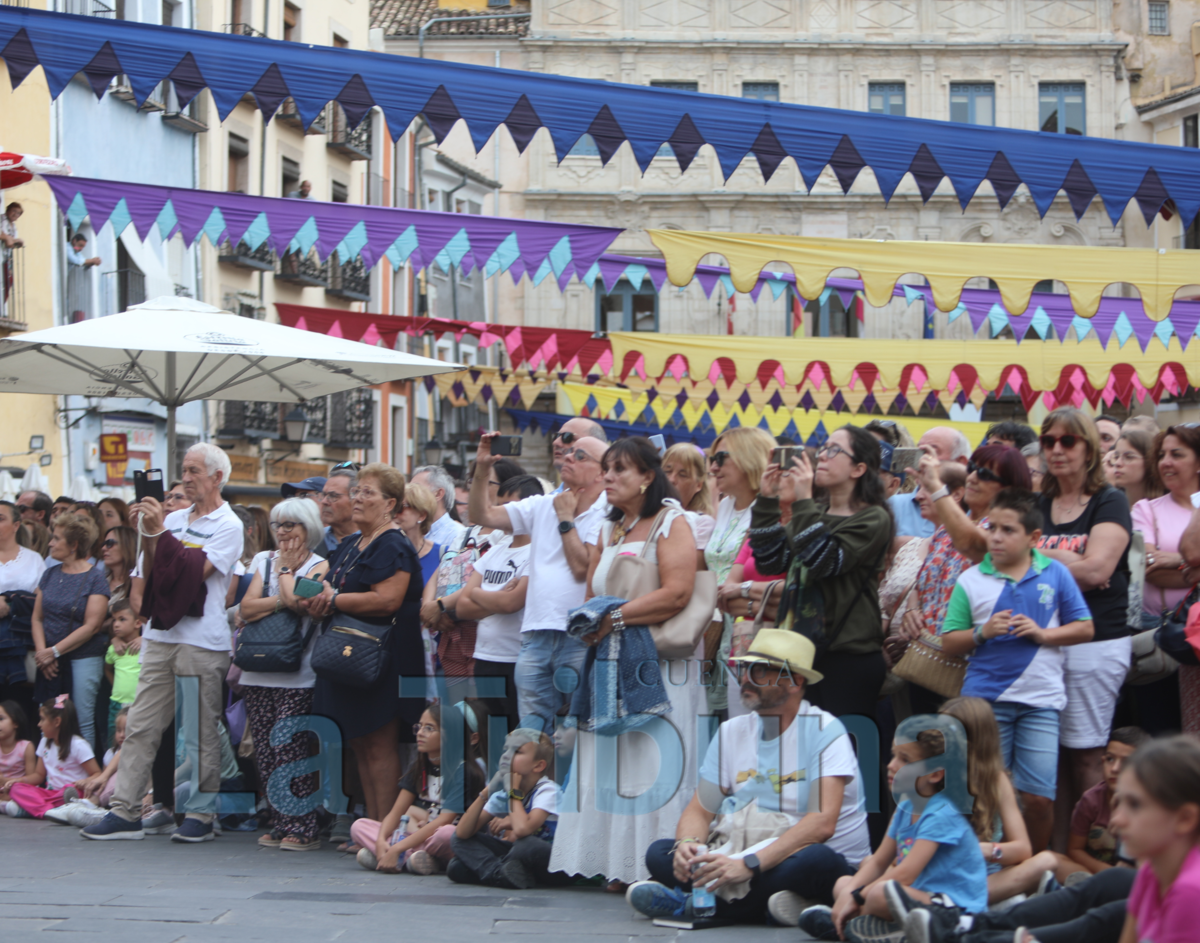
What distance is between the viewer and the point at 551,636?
6918 mm

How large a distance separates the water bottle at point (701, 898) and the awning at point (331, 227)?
4.46 metres

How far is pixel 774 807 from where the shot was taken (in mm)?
5867

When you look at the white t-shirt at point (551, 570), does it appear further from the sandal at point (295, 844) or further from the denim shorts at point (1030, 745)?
the denim shorts at point (1030, 745)

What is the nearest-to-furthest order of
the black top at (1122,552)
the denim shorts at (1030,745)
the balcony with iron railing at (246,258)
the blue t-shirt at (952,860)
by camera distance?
the blue t-shirt at (952,860)
the denim shorts at (1030,745)
the black top at (1122,552)
the balcony with iron railing at (246,258)

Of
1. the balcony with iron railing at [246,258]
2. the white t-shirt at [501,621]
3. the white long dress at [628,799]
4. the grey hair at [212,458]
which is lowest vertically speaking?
the white long dress at [628,799]

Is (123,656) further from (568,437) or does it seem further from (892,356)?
(892,356)

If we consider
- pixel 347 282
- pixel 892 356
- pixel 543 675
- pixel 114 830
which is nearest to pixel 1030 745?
pixel 543 675

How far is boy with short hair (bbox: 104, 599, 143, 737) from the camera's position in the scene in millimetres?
8812

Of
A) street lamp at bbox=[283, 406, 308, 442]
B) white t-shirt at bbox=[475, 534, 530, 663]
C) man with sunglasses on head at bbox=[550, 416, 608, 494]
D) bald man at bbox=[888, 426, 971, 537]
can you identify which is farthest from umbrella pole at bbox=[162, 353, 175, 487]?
street lamp at bbox=[283, 406, 308, 442]

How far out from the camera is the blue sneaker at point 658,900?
5777 mm

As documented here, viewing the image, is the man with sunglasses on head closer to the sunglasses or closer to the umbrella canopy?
the sunglasses

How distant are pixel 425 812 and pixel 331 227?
12.3 feet

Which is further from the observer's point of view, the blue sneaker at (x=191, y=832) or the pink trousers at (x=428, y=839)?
the blue sneaker at (x=191, y=832)

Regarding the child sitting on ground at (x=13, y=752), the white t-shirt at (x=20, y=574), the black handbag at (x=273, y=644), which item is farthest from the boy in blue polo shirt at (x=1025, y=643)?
the white t-shirt at (x=20, y=574)
